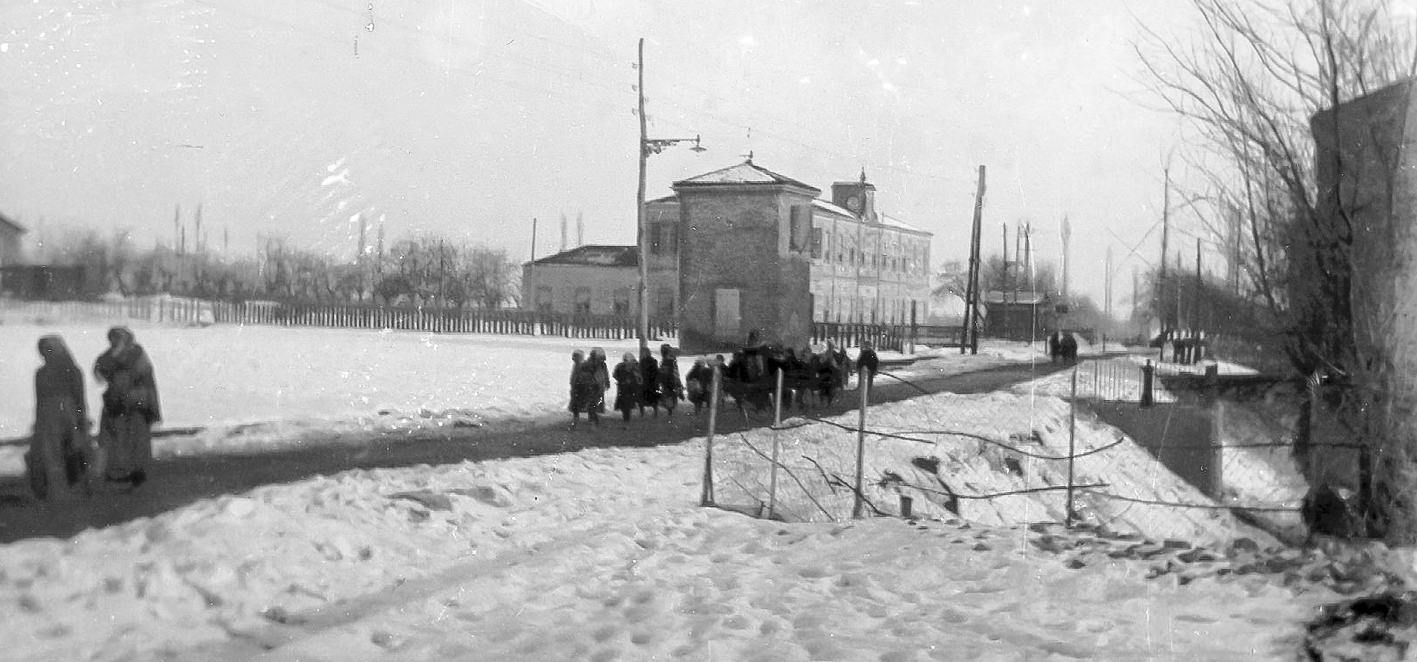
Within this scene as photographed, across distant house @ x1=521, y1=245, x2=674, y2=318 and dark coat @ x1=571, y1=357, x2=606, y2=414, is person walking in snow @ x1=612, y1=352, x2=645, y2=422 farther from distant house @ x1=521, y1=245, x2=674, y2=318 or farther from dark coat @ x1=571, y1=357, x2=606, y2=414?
distant house @ x1=521, y1=245, x2=674, y2=318

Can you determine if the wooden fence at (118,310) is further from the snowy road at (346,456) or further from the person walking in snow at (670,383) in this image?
the person walking in snow at (670,383)

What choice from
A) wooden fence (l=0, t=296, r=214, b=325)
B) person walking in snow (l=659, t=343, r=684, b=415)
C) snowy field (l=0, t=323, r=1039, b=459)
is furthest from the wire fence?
wooden fence (l=0, t=296, r=214, b=325)

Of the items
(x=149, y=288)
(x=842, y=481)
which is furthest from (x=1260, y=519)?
(x=149, y=288)

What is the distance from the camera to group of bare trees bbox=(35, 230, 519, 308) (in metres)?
8.78

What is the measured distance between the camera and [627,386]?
1542cm

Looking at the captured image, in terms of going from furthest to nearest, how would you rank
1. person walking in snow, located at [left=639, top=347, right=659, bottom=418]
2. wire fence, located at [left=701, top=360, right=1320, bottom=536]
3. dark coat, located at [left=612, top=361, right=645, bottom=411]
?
dark coat, located at [left=612, top=361, right=645, bottom=411] → person walking in snow, located at [left=639, top=347, right=659, bottom=418] → wire fence, located at [left=701, top=360, right=1320, bottom=536]

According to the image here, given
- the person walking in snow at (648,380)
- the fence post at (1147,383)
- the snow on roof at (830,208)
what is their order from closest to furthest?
→ the snow on roof at (830,208)
the person walking in snow at (648,380)
the fence post at (1147,383)

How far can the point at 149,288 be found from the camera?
9102mm

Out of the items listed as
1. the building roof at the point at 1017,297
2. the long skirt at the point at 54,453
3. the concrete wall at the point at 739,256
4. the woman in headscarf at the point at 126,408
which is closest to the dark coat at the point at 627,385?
the concrete wall at the point at 739,256

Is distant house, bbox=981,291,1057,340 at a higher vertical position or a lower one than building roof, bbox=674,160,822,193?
lower

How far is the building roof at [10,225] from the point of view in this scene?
8.04 metres

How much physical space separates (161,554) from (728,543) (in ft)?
14.0

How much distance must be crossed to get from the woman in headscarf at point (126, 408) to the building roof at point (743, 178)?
18.9 ft

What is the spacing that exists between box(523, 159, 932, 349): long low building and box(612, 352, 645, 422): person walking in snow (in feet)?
4.17
